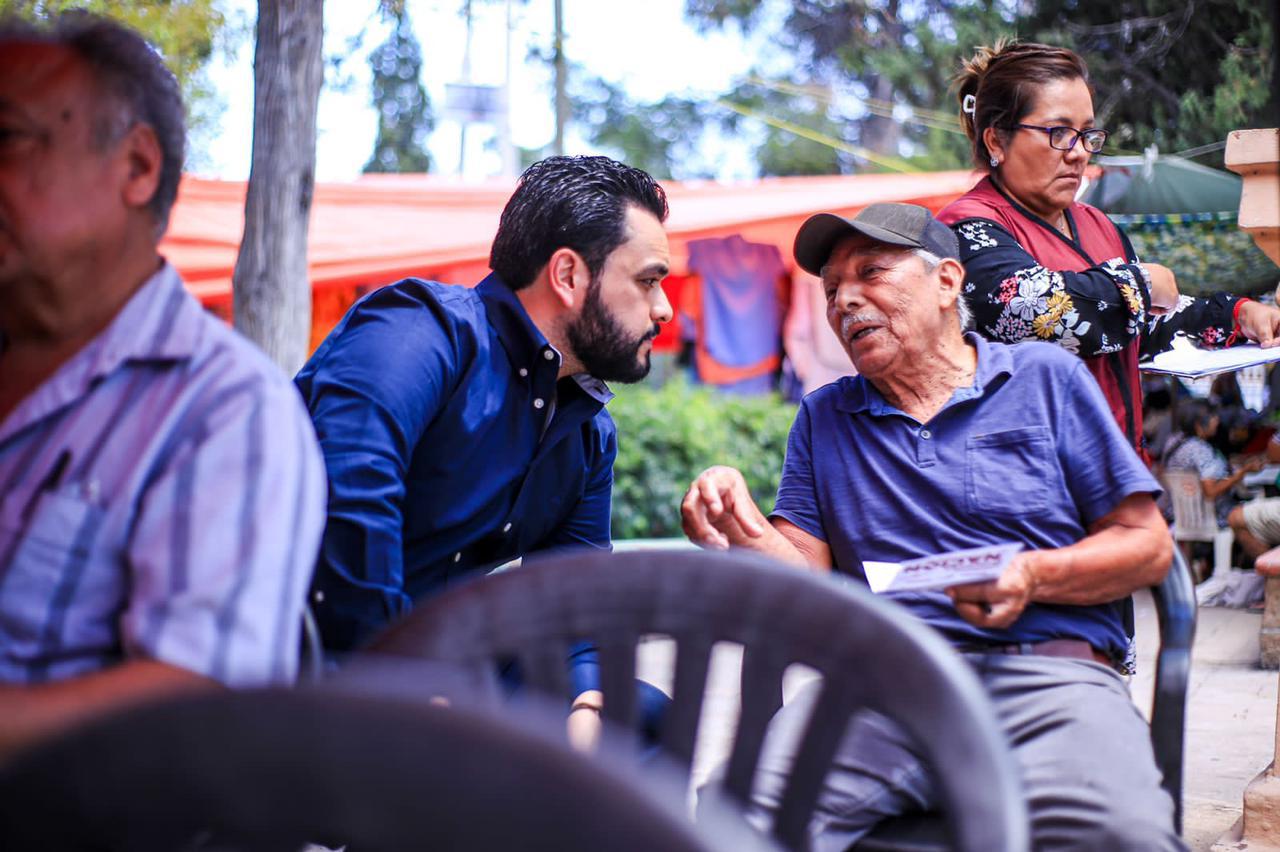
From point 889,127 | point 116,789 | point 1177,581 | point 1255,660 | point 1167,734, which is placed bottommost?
point 1255,660

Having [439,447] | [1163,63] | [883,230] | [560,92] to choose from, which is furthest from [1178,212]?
[439,447]

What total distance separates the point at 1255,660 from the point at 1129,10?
1000cm

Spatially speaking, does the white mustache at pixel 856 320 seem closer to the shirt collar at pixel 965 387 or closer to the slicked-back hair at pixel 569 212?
the shirt collar at pixel 965 387

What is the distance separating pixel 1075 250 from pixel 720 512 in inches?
46.7

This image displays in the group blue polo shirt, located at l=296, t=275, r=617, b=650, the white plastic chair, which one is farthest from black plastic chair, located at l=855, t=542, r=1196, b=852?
the white plastic chair

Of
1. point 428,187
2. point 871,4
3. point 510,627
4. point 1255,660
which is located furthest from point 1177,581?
point 871,4

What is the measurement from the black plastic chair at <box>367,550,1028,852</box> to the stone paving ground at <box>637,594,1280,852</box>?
121 centimetres

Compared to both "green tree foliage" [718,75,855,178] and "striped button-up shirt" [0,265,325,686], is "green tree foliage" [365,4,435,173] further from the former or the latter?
"striped button-up shirt" [0,265,325,686]

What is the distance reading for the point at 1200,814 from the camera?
3.57 metres

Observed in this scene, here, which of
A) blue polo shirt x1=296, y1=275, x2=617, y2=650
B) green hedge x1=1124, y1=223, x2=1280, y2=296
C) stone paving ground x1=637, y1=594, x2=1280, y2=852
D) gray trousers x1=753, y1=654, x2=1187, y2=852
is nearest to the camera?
gray trousers x1=753, y1=654, x2=1187, y2=852

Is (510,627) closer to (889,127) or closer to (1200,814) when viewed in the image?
(1200,814)

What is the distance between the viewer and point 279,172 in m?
4.46

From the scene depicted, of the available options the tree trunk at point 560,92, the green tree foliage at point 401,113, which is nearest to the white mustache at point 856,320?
the tree trunk at point 560,92

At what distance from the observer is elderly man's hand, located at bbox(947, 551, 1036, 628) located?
1.92m
